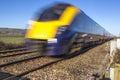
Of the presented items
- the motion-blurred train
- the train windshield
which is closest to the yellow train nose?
the motion-blurred train

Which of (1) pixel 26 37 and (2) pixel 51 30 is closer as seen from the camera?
(2) pixel 51 30

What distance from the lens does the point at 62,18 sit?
1246 centimetres

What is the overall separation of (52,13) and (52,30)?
67.6 inches

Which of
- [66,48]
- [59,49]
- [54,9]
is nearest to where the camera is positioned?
[59,49]

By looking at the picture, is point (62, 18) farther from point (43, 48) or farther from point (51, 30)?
point (43, 48)

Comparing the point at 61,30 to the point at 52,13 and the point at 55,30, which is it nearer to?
the point at 55,30

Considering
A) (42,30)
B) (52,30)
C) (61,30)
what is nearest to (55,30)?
(52,30)

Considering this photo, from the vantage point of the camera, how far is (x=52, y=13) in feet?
43.3

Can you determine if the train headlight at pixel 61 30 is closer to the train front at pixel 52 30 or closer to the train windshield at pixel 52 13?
the train front at pixel 52 30

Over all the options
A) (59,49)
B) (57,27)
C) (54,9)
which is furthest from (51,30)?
(54,9)

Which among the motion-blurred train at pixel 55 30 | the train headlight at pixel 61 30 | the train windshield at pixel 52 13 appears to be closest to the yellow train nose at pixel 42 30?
the motion-blurred train at pixel 55 30

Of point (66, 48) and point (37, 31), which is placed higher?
point (37, 31)

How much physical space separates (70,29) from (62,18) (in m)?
0.73

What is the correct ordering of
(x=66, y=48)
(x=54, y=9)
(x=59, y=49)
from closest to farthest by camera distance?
1. (x=59, y=49)
2. (x=66, y=48)
3. (x=54, y=9)
